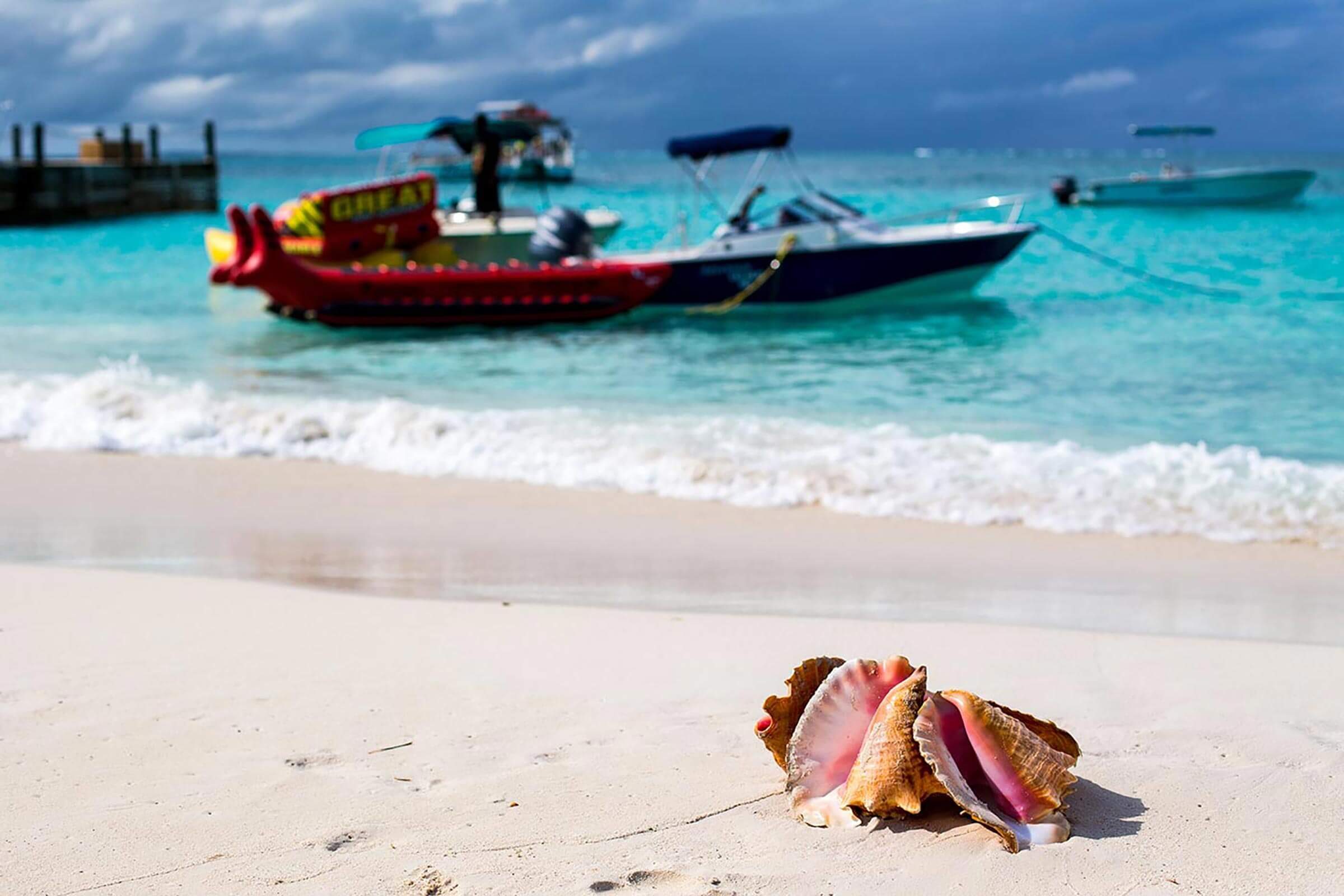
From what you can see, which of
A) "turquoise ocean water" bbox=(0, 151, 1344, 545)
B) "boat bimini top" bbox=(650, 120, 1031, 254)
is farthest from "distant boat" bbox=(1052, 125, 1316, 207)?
"boat bimini top" bbox=(650, 120, 1031, 254)

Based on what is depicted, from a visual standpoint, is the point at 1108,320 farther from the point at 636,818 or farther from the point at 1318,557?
the point at 636,818

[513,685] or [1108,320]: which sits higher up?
[1108,320]

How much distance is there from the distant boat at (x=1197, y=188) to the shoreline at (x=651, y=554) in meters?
34.5

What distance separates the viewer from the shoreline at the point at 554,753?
234 cm

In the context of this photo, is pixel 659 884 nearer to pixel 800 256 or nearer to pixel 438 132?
pixel 800 256

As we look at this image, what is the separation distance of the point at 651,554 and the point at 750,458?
1956 mm

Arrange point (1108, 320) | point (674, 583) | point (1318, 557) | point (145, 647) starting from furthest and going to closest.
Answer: point (1108, 320) < point (1318, 557) < point (674, 583) < point (145, 647)

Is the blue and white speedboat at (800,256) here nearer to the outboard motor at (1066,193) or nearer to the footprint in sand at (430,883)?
the footprint in sand at (430,883)

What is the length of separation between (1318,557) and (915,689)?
12.6ft

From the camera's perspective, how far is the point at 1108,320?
14.9m

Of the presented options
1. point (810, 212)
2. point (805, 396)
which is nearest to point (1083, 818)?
point (805, 396)

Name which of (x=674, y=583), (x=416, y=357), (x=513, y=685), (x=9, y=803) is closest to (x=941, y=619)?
(x=674, y=583)

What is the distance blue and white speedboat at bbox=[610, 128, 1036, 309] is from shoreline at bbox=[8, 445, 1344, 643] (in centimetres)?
833

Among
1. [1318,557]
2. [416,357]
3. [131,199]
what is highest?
[131,199]
